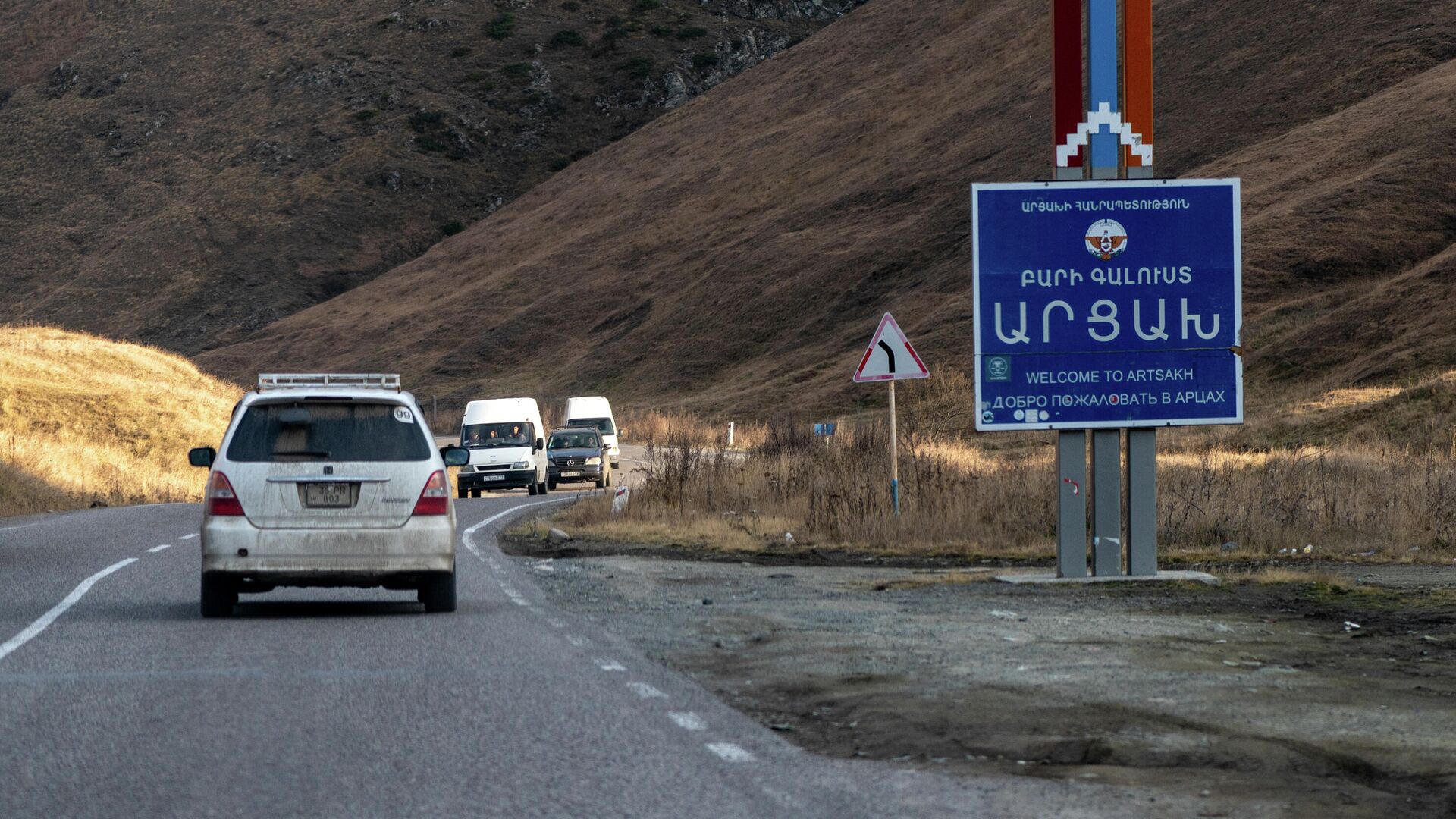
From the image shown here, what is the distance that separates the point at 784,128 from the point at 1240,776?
100461 mm

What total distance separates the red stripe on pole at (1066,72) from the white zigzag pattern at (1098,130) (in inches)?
2.3

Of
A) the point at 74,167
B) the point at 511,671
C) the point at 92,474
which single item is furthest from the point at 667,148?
the point at 511,671

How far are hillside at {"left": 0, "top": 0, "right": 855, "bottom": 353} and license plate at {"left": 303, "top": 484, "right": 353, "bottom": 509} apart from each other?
313 feet

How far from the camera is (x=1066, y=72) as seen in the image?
57.1 feet

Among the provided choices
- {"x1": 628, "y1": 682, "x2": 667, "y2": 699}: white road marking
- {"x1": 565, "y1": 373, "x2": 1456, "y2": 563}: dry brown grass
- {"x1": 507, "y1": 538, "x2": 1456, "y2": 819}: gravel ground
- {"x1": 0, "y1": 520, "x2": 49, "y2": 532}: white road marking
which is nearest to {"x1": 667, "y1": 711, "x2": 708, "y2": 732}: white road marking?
{"x1": 507, "y1": 538, "x2": 1456, "y2": 819}: gravel ground

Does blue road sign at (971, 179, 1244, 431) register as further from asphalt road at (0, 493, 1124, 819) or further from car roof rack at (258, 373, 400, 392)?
car roof rack at (258, 373, 400, 392)

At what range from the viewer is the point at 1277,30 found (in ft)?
276

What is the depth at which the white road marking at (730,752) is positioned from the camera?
779 centimetres

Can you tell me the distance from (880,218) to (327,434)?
75408mm

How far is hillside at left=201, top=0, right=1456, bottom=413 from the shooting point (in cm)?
6469

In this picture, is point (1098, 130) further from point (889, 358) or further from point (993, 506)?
point (993, 506)

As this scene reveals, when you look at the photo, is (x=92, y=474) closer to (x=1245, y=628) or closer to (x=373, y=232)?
(x=1245, y=628)

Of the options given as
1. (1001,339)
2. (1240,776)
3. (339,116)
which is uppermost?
(339,116)

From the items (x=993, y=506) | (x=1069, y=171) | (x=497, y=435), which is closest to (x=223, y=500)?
(x=1069, y=171)
